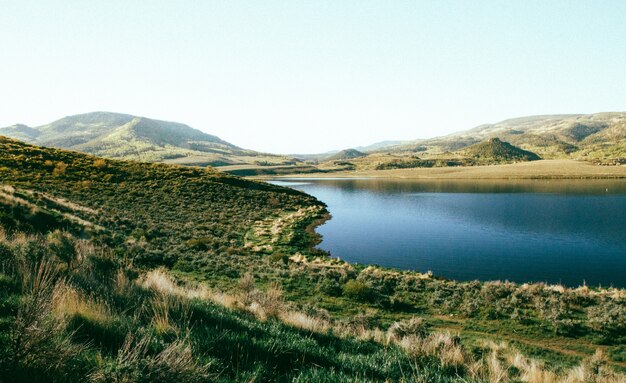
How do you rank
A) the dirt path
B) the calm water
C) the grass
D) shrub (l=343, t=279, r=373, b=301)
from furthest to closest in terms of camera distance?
the grass < the calm water < shrub (l=343, t=279, r=373, b=301) < the dirt path

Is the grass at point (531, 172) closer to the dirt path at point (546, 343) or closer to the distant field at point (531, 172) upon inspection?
the distant field at point (531, 172)

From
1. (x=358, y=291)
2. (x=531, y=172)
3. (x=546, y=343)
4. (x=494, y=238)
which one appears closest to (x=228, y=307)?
(x=358, y=291)

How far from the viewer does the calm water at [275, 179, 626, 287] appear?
31.2 metres

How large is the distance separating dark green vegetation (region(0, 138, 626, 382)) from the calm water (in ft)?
18.4

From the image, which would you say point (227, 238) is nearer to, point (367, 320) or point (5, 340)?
point (367, 320)

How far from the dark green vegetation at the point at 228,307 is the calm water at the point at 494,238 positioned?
562 centimetres

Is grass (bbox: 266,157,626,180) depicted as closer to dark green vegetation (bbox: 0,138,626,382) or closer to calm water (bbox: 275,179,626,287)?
calm water (bbox: 275,179,626,287)

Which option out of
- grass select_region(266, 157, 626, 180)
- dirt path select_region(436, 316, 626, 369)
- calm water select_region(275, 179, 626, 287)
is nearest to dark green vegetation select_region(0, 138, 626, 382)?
dirt path select_region(436, 316, 626, 369)

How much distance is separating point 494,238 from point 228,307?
4223 centimetres

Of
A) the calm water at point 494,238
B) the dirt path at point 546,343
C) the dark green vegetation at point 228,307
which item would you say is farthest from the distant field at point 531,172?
the dirt path at point 546,343

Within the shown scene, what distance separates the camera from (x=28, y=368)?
3.67m

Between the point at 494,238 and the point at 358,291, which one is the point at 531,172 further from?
the point at 358,291

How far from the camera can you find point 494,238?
4397 cm

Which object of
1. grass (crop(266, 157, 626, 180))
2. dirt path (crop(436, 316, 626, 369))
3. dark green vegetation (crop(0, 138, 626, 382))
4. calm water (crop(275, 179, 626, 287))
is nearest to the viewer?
dark green vegetation (crop(0, 138, 626, 382))
